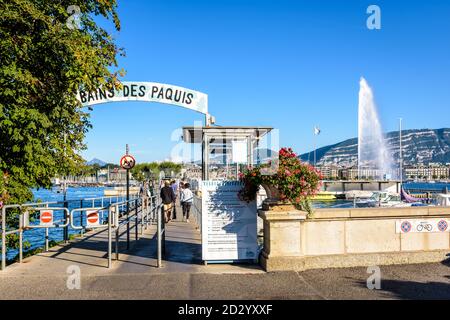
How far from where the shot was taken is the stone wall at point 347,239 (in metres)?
8.70

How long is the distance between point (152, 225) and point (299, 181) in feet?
41.1

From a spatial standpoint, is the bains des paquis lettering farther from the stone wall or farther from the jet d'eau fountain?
the jet d'eau fountain

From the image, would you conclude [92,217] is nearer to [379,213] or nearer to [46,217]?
[46,217]

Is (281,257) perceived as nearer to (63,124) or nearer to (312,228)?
(312,228)

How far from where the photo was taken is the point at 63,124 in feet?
40.6

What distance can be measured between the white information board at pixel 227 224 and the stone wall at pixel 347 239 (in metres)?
0.51

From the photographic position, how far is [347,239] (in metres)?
9.11

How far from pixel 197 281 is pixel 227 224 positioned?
1744 millimetres

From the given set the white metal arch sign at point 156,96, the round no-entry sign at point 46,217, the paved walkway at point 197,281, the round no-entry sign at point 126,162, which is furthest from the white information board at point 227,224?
the round no-entry sign at point 126,162

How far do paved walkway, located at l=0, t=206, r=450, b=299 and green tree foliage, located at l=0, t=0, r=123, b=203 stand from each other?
2244 millimetres

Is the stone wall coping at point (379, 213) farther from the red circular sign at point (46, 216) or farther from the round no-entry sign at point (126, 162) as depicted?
the round no-entry sign at point (126, 162)

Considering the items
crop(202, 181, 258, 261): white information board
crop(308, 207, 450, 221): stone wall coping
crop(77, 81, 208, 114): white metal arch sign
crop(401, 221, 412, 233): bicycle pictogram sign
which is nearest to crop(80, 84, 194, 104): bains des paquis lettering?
crop(77, 81, 208, 114): white metal arch sign

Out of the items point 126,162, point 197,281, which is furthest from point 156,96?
point 197,281
